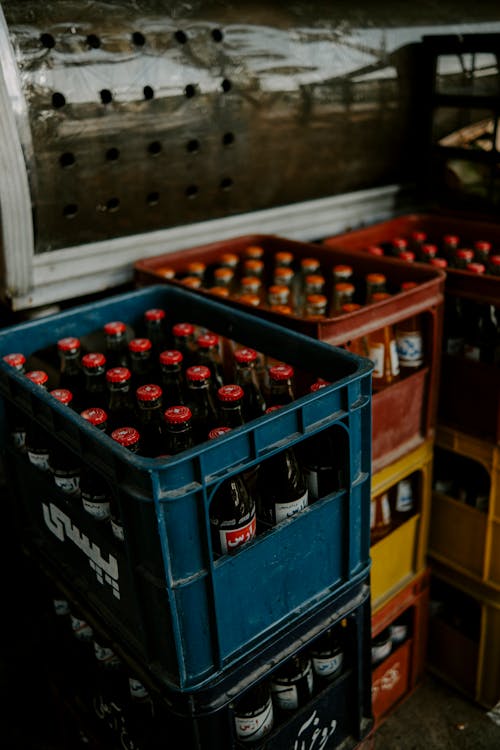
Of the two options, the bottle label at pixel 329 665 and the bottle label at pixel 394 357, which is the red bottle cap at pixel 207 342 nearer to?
the bottle label at pixel 394 357

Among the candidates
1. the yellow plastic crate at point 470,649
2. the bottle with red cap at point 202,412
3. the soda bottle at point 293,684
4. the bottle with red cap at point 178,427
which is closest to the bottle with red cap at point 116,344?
the bottle with red cap at point 202,412

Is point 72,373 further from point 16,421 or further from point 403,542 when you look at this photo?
point 403,542

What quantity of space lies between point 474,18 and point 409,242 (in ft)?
3.23

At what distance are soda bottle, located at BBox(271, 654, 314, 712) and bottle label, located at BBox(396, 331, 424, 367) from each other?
0.77 m

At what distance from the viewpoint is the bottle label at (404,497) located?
6.43 feet

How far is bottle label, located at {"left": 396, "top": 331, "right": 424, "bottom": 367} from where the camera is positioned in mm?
1755

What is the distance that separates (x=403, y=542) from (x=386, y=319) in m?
0.74

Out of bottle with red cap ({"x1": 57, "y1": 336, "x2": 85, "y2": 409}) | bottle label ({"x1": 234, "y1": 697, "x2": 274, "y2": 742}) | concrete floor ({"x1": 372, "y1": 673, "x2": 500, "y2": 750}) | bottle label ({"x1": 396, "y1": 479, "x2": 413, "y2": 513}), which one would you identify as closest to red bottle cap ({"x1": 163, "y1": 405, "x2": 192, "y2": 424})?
bottle with red cap ({"x1": 57, "y1": 336, "x2": 85, "y2": 409})

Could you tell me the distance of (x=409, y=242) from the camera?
231 centimetres

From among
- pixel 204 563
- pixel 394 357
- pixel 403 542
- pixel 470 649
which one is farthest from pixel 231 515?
pixel 470 649

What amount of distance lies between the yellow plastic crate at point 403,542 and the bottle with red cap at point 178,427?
607 millimetres

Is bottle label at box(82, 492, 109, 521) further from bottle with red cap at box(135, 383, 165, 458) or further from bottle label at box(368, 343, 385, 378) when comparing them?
bottle label at box(368, 343, 385, 378)

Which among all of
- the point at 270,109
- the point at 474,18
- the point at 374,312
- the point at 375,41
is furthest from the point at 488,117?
the point at 374,312

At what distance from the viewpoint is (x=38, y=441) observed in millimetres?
1469
